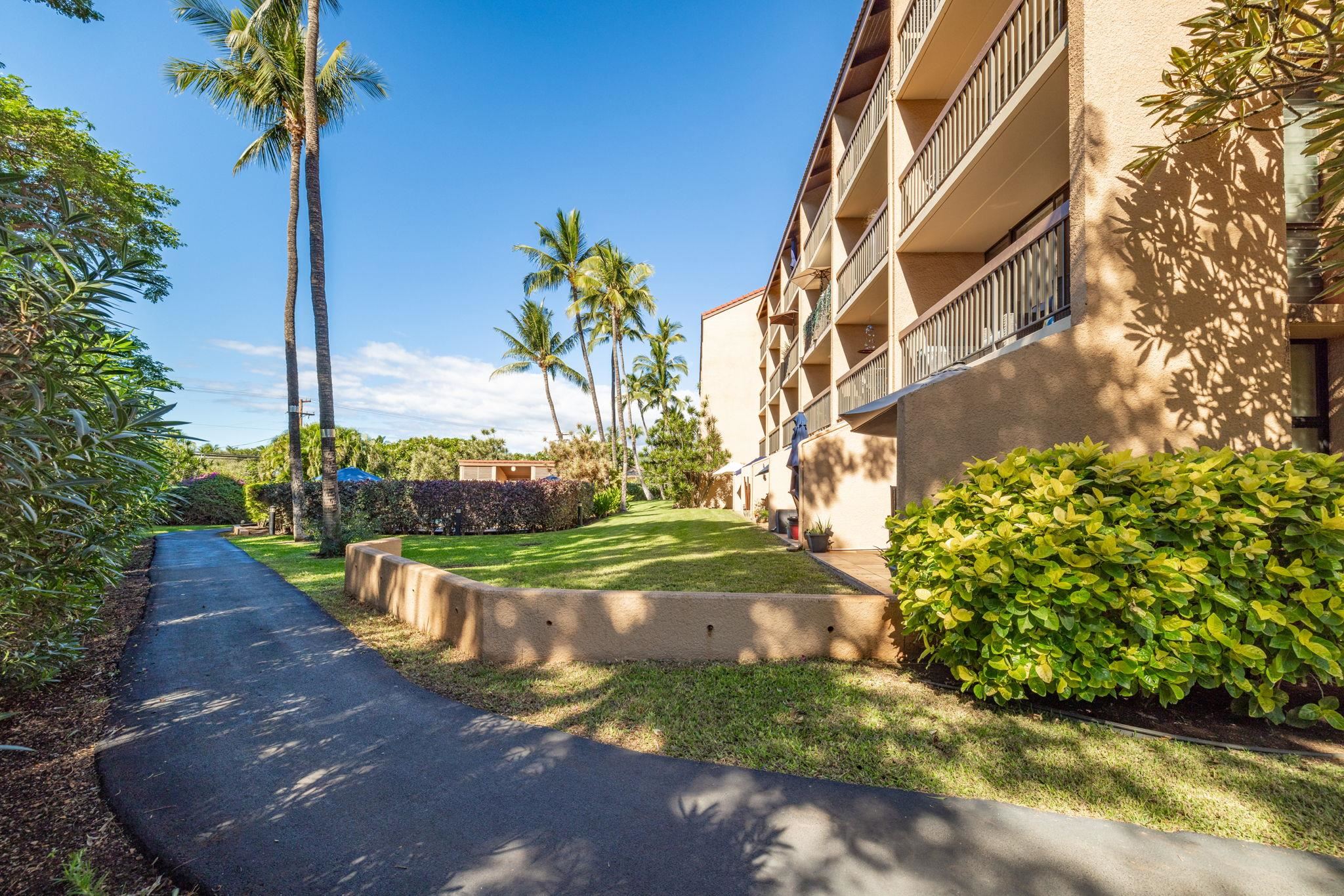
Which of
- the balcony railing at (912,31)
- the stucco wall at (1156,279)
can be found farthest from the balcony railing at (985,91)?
the balcony railing at (912,31)

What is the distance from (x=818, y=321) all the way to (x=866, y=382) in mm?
5283

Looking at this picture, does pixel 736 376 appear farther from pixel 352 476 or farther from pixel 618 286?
pixel 352 476

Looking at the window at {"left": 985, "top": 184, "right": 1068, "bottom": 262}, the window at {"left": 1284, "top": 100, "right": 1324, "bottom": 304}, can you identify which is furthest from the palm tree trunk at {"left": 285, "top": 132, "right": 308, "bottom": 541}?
the window at {"left": 1284, "top": 100, "right": 1324, "bottom": 304}

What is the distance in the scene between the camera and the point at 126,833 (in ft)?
9.59

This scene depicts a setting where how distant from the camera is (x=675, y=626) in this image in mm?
5445

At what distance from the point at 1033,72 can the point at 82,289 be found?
8.68 metres

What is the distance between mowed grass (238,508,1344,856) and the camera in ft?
10.1

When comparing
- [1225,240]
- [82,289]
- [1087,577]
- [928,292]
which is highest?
[928,292]

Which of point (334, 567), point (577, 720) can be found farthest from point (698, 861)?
point (334, 567)

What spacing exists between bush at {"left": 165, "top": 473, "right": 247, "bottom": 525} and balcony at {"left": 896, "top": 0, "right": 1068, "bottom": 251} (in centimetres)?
3396

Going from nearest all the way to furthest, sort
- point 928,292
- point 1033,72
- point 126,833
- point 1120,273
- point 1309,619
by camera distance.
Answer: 1. point 126,833
2. point 1309,619
3. point 1120,273
4. point 1033,72
5. point 928,292

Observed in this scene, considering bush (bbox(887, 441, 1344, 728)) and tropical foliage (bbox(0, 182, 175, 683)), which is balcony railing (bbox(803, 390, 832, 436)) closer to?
bush (bbox(887, 441, 1344, 728))

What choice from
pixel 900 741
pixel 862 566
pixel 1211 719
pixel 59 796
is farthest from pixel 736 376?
pixel 59 796

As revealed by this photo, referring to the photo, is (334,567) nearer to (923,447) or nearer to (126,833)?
(126,833)
